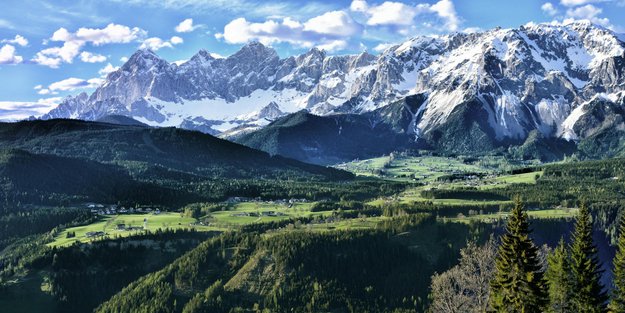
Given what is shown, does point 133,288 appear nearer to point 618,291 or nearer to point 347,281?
point 347,281

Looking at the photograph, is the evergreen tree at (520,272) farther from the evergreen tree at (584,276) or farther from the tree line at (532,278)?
the evergreen tree at (584,276)

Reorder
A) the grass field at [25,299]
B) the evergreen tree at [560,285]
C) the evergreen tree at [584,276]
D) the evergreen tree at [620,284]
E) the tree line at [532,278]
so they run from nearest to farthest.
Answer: the tree line at [532,278] → the evergreen tree at [584,276] → the evergreen tree at [620,284] → the evergreen tree at [560,285] → the grass field at [25,299]

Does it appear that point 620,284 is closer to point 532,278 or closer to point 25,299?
point 532,278

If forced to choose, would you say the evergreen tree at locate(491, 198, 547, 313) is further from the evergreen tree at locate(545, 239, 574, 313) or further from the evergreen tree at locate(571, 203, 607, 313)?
the evergreen tree at locate(545, 239, 574, 313)

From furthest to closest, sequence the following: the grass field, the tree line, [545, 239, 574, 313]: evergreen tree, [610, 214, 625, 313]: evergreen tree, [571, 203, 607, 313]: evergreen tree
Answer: the grass field → [545, 239, 574, 313]: evergreen tree → [610, 214, 625, 313]: evergreen tree → [571, 203, 607, 313]: evergreen tree → the tree line

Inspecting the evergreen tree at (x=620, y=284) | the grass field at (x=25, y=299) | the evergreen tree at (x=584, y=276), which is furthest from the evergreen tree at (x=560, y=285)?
the grass field at (x=25, y=299)

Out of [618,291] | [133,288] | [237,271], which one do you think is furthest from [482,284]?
[133,288]

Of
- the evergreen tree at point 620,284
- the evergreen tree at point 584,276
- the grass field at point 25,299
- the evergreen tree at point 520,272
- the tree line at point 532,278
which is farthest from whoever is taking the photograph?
the grass field at point 25,299

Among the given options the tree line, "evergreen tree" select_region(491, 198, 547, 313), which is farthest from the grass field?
"evergreen tree" select_region(491, 198, 547, 313)

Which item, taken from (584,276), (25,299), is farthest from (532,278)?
(25,299)
